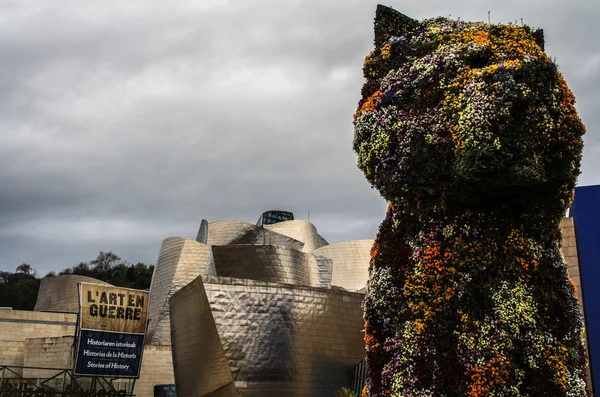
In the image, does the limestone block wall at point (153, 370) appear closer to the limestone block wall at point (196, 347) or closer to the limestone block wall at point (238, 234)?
the limestone block wall at point (238, 234)

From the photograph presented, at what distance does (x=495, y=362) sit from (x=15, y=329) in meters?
34.5

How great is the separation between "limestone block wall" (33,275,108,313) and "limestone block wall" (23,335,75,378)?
10928mm

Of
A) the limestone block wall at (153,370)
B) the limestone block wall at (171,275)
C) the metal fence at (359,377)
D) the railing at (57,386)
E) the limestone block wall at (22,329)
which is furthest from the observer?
the limestone block wall at (22,329)

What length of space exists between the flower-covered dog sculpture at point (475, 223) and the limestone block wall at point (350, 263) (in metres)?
30.3

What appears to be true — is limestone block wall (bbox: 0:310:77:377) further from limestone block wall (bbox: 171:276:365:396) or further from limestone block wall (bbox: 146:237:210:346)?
limestone block wall (bbox: 171:276:365:396)

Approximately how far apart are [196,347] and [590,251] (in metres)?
13.9

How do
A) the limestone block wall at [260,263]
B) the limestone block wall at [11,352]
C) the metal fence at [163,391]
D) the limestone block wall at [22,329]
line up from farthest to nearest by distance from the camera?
the limestone block wall at [22,329] < the limestone block wall at [11,352] < the metal fence at [163,391] < the limestone block wall at [260,263]

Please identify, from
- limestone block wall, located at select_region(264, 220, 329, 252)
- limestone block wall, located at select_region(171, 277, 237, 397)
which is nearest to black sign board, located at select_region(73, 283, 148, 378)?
limestone block wall, located at select_region(171, 277, 237, 397)

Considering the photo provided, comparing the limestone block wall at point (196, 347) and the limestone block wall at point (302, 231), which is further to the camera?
the limestone block wall at point (302, 231)

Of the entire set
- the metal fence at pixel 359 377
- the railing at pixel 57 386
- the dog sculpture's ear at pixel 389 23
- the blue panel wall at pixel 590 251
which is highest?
→ the dog sculpture's ear at pixel 389 23

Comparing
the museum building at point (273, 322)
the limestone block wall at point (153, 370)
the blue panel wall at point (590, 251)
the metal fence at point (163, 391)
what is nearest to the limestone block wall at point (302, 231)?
the limestone block wall at point (153, 370)

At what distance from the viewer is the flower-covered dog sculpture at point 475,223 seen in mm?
9523

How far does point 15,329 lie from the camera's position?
119 feet

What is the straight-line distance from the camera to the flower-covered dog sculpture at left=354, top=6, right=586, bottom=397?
375 inches
